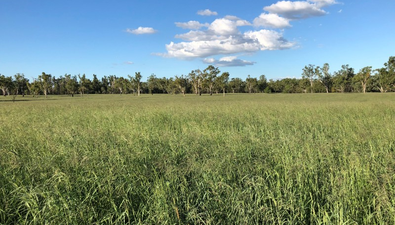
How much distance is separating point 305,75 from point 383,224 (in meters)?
144

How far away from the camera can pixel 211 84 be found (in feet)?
319

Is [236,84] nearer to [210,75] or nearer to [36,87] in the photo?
[210,75]

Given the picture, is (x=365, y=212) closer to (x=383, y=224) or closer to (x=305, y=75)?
(x=383, y=224)

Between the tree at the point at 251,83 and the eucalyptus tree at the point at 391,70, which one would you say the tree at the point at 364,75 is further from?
the tree at the point at 251,83

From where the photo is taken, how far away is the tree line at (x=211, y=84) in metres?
84.3

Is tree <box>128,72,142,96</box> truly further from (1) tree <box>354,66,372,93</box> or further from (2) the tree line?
(1) tree <box>354,66,372,93</box>

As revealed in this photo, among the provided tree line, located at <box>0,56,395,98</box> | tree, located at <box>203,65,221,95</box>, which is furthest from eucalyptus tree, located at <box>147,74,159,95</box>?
tree, located at <box>203,65,221,95</box>

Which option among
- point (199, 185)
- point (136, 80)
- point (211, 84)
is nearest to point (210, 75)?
point (211, 84)

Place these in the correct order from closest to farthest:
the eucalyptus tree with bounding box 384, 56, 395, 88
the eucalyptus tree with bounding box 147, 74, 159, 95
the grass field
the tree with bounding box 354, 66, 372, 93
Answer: the grass field < the eucalyptus tree with bounding box 384, 56, 395, 88 < the tree with bounding box 354, 66, 372, 93 < the eucalyptus tree with bounding box 147, 74, 159, 95

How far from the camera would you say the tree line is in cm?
8431

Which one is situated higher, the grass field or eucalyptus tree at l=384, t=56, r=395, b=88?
eucalyptus tree at l=384, t=56, r=395, b=88

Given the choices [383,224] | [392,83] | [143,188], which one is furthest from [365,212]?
[392,83]

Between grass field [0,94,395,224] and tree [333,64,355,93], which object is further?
tree [333,64,355,93]

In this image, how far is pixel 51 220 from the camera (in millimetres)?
3104
